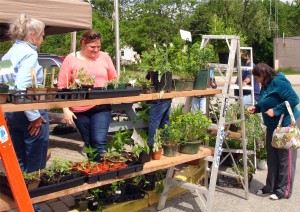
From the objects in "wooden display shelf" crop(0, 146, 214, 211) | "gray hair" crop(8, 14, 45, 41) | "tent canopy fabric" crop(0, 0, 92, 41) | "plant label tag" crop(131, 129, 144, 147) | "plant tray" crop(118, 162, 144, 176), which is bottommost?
"wooden display shelf" crop(0, 146, 214, 211)

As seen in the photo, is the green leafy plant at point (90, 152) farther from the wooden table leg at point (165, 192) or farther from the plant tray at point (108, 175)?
the wooden table leg at point (165, 192)

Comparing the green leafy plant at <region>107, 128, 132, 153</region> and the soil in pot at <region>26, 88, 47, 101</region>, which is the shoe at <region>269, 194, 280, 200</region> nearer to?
the green leafy plant at <region>107, 128, 132, 153</region>

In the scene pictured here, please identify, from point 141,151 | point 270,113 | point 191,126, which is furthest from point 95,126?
point 270,113

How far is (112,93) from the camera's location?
3.23 metres

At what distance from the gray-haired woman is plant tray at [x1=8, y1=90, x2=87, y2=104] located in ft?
0.64

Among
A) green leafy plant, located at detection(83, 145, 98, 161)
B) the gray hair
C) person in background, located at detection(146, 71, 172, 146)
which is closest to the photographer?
the gray hair

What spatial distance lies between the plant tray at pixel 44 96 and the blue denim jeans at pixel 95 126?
25.8 inches

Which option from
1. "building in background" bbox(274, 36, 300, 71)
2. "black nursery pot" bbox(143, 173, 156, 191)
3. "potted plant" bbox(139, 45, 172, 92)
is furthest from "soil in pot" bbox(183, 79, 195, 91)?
"building in background" bbox(274, 36, 300, 71)

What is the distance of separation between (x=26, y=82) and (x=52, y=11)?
119 inches

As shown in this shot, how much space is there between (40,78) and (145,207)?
1.99 meters

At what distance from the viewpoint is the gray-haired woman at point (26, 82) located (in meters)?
3.01

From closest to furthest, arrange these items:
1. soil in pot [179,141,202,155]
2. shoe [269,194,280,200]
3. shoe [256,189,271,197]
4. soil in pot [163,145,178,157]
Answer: soil in pot [163,145,178,157], soil in pot [179,141,202,155], shoe [269,194,280,200], shoe [256,189,271,197]

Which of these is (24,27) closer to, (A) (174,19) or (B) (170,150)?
(B) (170,150)

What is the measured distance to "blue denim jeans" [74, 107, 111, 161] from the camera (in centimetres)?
368
